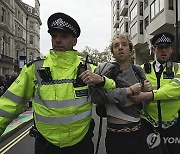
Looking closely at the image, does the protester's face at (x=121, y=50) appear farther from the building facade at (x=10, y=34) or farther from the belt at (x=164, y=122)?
the building facade at (x=10, y=34)

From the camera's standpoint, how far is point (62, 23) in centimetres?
254

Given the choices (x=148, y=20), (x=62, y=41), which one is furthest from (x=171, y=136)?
(x=148, y=20)

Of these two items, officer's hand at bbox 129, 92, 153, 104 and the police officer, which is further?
the police officer

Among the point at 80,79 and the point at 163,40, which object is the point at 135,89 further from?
the point at 163,40

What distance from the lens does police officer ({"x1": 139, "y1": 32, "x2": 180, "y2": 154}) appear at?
299 centimetres

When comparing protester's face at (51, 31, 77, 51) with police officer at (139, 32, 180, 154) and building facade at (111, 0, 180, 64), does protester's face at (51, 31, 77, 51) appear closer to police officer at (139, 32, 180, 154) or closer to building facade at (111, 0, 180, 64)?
police officer at (139, 32, 180, 154)

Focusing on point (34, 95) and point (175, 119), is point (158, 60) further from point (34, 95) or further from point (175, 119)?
point (34, 95)

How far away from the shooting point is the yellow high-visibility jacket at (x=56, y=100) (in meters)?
2.39

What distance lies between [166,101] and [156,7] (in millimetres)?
23033

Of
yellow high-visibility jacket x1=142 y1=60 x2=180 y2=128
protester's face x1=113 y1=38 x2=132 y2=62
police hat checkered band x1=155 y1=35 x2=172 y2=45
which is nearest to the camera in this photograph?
protester's face x1=113 y1=38 x2=132 y2=62

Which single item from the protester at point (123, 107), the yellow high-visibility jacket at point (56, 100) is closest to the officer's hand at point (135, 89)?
the protester at point (123, 107)

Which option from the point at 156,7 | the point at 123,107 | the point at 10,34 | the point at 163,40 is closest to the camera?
the point at 123,107

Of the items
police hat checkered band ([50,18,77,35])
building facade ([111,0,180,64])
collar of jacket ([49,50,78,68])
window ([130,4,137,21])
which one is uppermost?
window ([130,4,137,21])

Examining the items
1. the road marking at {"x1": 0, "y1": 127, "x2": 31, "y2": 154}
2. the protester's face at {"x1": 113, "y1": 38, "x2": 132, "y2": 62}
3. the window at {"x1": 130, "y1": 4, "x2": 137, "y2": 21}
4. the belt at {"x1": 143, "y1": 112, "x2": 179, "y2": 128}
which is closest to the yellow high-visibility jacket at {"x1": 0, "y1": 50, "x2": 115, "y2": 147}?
the protester's face at {"x1": 113, "y1": 38, "x2": 132, "y2": 62}
